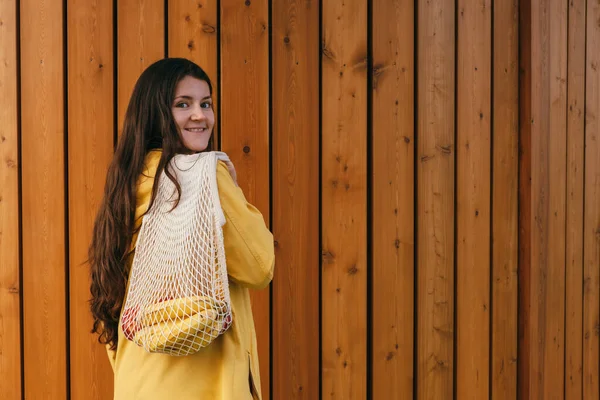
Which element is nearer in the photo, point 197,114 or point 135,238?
point 135,238

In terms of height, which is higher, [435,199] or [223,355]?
[435,199]

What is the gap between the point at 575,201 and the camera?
3.12 m

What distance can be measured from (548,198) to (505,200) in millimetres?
279

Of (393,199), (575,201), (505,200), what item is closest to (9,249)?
(393,199)

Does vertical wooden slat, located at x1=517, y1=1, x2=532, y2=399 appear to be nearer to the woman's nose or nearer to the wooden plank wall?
the wooden plank wall

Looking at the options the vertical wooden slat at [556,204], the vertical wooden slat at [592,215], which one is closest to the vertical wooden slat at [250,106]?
the vertical wooden slat at [556,204]

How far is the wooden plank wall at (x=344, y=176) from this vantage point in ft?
7.82

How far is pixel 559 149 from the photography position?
9.80 feet

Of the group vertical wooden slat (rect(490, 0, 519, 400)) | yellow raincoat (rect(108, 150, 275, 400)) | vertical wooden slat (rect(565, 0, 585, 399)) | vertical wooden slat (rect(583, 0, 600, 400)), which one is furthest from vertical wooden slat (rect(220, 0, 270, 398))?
vertical wooden slat (rect(583, 0, 600, 400))

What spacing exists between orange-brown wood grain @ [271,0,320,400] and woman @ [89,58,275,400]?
81 cm

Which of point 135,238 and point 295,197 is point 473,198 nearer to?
point 295,197

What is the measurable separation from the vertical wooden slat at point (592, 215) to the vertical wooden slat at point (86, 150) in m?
2.69

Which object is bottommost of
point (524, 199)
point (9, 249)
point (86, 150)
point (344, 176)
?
point (9, 249)

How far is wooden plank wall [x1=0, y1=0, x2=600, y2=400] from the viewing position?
238cm
